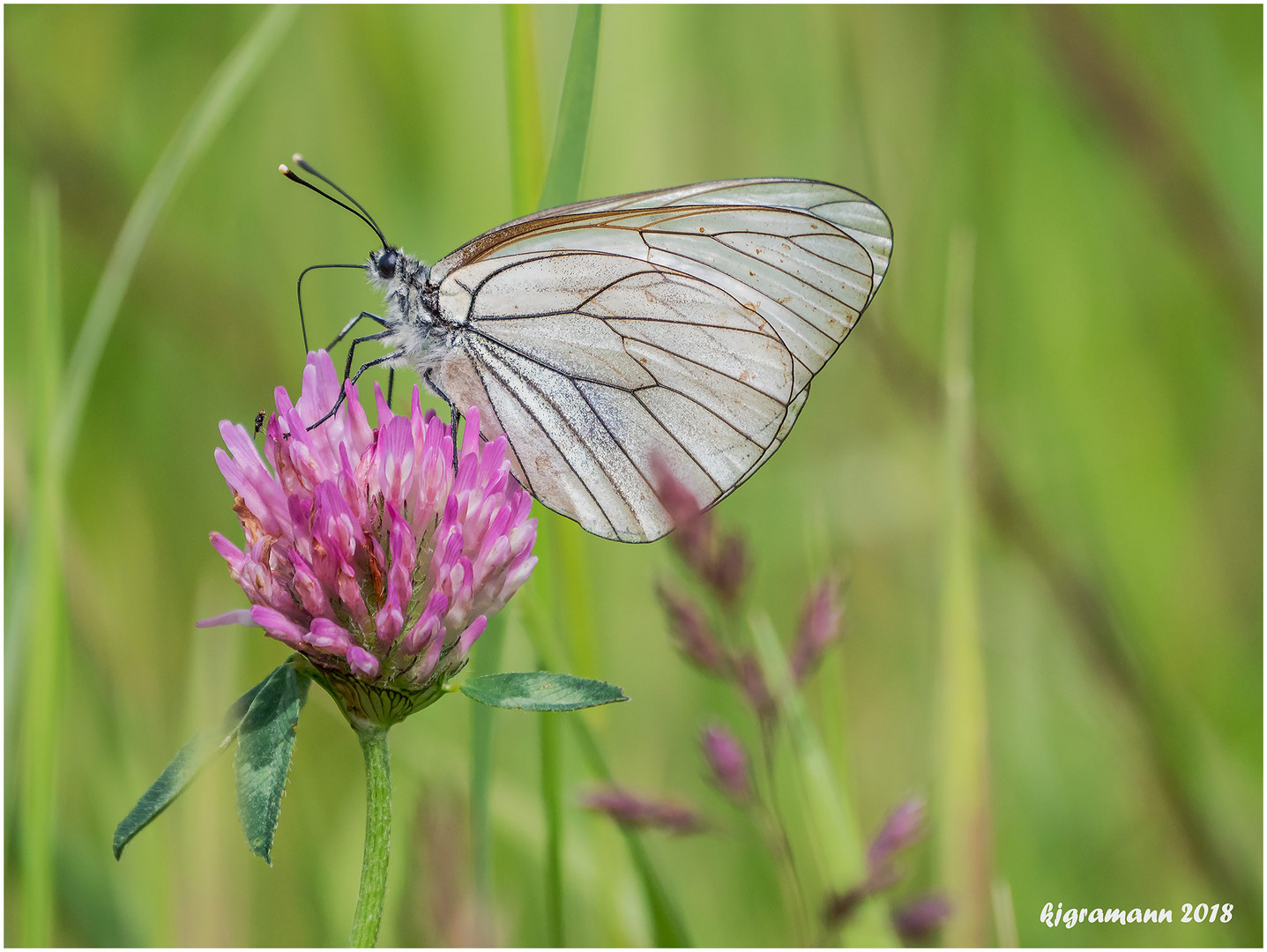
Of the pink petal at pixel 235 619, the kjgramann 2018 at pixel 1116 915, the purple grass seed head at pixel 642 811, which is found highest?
the pink petal at pixel 235 619

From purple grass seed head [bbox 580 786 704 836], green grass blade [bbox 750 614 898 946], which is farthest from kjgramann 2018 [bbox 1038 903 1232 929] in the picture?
purple grass seed head [bbox 580 786 704 836]

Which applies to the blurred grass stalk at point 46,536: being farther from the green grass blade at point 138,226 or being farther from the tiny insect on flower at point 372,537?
the tiny insect on flower at point 372,537

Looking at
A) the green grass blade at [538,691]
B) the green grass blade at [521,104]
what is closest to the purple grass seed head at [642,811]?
the green grass blade at [538,691]

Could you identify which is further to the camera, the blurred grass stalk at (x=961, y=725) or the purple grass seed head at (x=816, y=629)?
the blurred grass stalk at (x=961, y=725)

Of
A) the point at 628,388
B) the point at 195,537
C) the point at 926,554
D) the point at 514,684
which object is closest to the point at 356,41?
the point at 195,537

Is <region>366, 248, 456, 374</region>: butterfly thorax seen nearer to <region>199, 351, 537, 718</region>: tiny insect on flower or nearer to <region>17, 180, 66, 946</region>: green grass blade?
<region>199, 351, 537, 718</region>: tiny insect on flower

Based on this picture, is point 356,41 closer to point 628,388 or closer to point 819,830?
point 628,388
